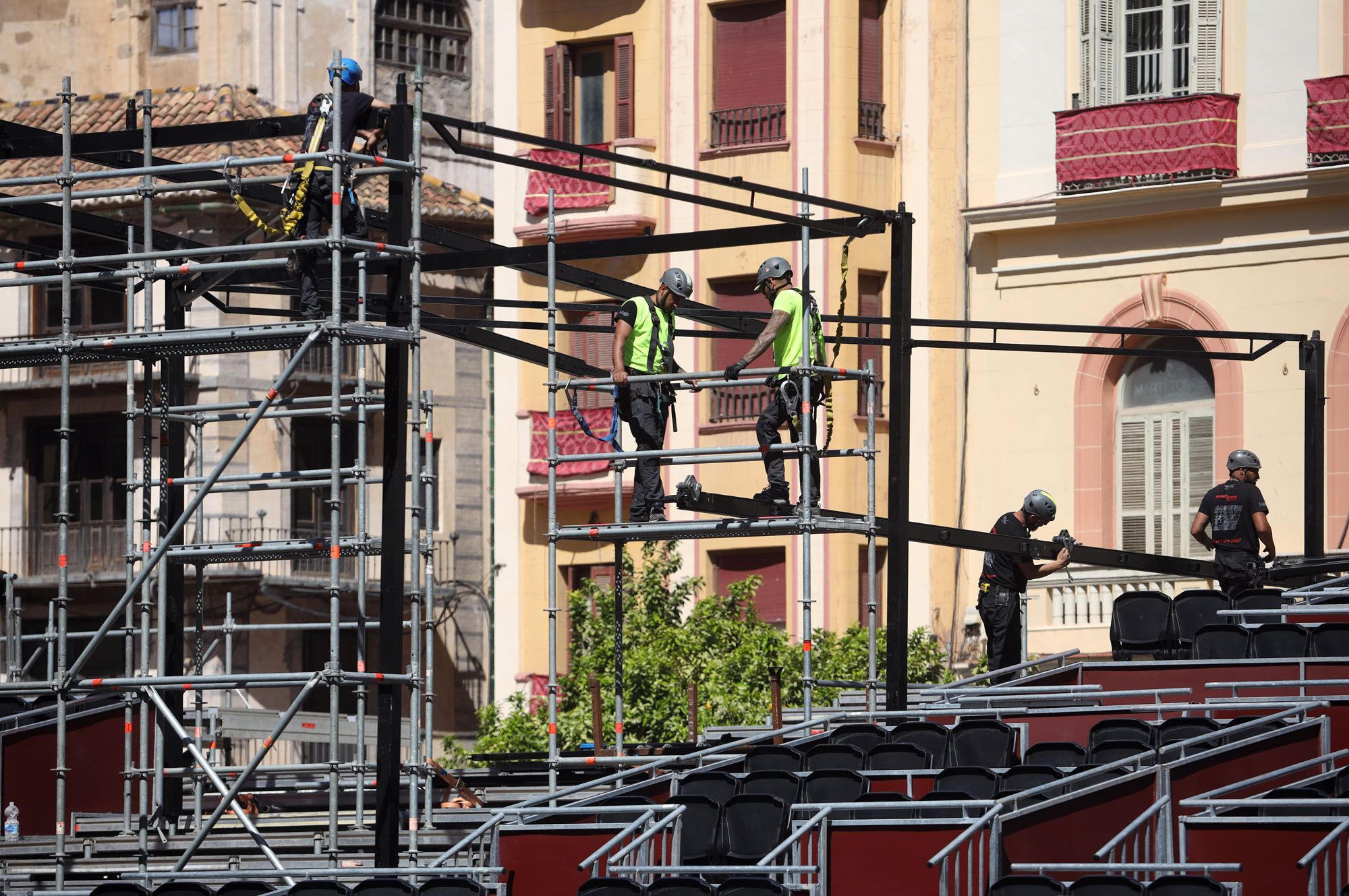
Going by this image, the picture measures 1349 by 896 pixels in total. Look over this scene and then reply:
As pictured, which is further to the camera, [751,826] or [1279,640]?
[1279,640]

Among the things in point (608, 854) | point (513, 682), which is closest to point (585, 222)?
point (513, 682)

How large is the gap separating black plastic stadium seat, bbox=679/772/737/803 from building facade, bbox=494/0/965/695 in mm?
16578

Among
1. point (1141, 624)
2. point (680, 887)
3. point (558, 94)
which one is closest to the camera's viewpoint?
point (680, 887)

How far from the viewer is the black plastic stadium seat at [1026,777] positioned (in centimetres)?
1753

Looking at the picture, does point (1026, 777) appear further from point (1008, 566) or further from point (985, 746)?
point (1008, 566)

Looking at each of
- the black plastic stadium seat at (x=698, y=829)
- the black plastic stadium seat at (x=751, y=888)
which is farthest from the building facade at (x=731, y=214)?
the black plastic stadium seat at (x=751, y=888)

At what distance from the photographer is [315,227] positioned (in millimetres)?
19125

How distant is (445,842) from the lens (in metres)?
19.6

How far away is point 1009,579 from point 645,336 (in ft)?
16.3

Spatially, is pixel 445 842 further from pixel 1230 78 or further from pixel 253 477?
pixel 1230 78

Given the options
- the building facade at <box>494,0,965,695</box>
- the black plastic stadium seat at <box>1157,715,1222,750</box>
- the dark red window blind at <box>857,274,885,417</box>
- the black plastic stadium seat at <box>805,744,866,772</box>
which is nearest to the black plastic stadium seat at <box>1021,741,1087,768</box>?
the black plastic stadium seat at <box>1157,715,1222,750</box>

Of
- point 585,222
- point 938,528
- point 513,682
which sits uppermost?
point 585,222

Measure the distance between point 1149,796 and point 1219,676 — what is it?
387cm

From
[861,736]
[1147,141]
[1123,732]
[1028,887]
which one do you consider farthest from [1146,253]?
[1028,887]
